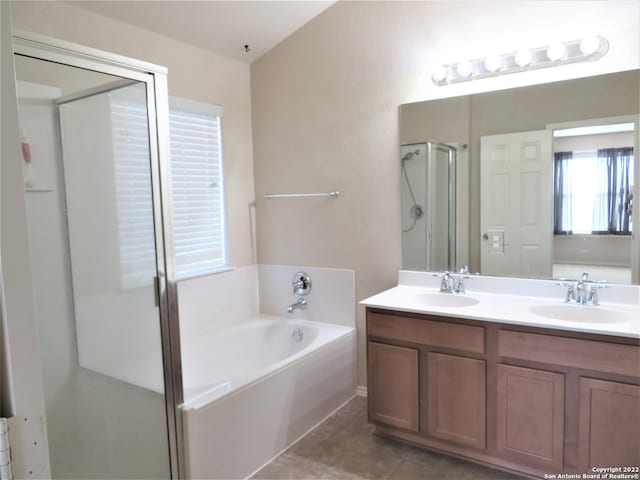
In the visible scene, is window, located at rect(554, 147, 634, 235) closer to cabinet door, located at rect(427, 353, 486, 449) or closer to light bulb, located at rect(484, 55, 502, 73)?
light bulb, located at rect(484, 55, 502, 73)

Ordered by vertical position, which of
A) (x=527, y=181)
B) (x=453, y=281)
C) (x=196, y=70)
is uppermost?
(x=196, y=70)

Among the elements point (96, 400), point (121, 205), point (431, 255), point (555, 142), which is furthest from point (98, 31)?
point (555, 142)

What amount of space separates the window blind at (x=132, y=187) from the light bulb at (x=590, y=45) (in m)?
2.16

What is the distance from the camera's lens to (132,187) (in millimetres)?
2121

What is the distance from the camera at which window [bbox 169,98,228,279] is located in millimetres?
2992

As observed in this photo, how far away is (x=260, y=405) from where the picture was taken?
234cm

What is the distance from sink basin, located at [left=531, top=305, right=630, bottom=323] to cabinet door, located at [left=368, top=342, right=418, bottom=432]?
0.71 m

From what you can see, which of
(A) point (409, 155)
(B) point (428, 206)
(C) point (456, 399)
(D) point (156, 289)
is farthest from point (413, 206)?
(D) point (156, 289)

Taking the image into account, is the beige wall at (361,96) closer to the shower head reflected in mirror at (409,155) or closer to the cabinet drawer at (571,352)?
the shower head reflected in mirror at (409,155)

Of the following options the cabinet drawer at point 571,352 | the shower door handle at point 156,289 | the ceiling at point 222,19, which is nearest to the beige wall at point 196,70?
the ceiling at point 222,19

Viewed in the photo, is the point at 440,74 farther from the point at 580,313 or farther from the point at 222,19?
the point at 580,313

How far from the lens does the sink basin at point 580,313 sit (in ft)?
7.02

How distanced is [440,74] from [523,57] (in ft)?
1.49

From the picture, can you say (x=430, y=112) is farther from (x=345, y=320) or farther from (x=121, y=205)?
(x=121, y=205)
